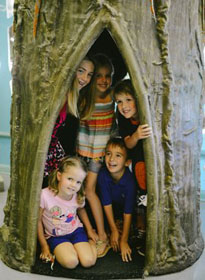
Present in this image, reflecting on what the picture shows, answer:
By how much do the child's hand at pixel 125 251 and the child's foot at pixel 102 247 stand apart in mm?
97

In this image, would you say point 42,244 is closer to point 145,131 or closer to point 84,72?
point 145,131

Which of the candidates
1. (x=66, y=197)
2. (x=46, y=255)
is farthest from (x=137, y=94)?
(x=46, y=255)

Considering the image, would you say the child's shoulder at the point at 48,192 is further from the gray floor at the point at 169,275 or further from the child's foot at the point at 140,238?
the child's foot at the point at 140,238

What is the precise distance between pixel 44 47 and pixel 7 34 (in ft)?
6.93

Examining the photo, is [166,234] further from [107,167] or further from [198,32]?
[198,32]

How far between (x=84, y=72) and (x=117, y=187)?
0.70m

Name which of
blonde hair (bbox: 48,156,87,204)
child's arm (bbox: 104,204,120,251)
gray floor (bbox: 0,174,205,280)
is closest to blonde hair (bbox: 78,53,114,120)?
blonde hair (bbox: 48,156,87,204)

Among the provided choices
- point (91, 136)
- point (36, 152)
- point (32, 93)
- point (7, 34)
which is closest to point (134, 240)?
point (91, 136)

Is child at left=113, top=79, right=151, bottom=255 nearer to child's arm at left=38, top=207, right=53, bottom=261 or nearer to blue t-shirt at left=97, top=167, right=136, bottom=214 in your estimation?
blue t-shirt at left=97, top=167, right=136, bottom=214

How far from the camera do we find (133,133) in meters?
2.02

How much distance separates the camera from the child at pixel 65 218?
1911 mm

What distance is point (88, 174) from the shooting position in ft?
7.13

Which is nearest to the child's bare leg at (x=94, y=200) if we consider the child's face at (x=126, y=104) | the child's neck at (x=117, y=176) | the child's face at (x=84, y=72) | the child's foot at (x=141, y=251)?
the child's neck at (x=117, y=176)

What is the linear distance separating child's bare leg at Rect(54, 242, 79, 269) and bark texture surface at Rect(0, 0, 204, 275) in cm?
13
